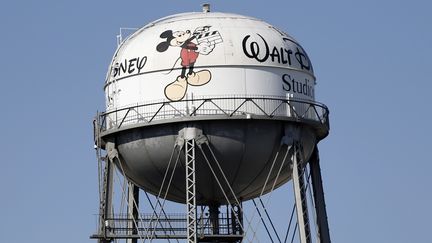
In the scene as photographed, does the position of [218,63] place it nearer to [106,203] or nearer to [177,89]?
[177,89]

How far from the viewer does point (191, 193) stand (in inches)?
2504

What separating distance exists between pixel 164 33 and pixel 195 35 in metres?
1.34

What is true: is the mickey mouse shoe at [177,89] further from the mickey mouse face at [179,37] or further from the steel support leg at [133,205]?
the steel support leg at [133,205]

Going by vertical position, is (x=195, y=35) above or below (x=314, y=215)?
above

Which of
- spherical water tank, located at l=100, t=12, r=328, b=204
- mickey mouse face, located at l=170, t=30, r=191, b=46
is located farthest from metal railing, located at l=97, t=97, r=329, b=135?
mickey mouse face, located at l=170, t=30, r=191, b=46

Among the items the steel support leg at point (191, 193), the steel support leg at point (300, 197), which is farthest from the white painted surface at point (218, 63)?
the steel support leg at point (300, 197)

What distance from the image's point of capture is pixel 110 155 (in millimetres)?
65438

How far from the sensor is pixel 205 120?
63.4m

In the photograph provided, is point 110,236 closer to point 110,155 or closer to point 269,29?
point 110,155

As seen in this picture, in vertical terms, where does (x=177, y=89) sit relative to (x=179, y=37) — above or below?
below

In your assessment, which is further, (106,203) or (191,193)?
(106,203)

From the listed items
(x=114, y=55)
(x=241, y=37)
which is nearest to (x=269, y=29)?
(x=241, y=37)

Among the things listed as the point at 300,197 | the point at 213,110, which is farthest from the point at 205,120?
the point at 300,197

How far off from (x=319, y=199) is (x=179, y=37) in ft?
28.1
